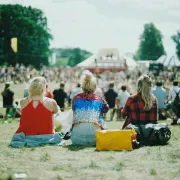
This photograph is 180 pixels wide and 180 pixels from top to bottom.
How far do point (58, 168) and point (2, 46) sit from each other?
2110 inches

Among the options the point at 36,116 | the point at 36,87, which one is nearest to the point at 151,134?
the point at 36,116

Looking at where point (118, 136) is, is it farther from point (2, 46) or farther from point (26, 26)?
point (26, 26)

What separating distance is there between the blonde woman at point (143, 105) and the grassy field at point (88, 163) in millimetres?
748

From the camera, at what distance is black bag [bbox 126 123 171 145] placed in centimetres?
825

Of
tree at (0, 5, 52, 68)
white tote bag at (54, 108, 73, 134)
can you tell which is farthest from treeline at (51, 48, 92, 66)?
white tote bag at (54, 108, 73, 134)

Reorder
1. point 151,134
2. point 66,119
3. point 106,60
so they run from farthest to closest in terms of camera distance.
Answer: point 106,60
point 66,119
point 151,134

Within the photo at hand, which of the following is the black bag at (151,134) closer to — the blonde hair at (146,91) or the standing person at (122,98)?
the blonde hair at (146,91)

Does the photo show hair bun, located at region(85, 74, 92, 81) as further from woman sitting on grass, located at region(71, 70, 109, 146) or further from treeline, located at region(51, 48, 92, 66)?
treeline, located at region(51, 48, 92, 66)

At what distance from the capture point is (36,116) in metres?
8.38

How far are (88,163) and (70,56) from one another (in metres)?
150

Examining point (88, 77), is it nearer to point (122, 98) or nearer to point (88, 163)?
point (88, 163)

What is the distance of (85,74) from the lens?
28.6 ft

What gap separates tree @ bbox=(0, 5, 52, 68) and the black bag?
49.9 metres

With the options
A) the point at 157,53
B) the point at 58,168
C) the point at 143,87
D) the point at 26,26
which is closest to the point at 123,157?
the point at 58,168
